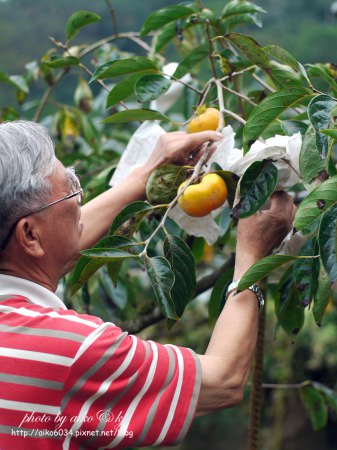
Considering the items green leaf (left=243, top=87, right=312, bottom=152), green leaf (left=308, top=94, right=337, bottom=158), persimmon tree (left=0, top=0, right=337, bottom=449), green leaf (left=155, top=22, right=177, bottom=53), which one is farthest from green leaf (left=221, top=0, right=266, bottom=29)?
green leaf (left=308, top=94, right=337, bottom=158)

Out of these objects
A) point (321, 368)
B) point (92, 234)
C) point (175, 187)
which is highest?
point (175, 187)

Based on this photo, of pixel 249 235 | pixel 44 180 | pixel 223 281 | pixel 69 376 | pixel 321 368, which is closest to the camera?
pixel 69 376

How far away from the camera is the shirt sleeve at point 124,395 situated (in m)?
1.26

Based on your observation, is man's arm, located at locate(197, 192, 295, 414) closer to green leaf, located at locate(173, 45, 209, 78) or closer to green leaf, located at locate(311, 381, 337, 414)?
green leaf, located at locate(173, 45, 209, 78)

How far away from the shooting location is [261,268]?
4.38 ft

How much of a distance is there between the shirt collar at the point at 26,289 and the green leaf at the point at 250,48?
24.2 inches

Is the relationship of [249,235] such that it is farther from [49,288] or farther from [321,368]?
[321,368]

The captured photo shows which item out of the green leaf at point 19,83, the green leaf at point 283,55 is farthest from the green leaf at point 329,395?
the green leaf at point 19,83

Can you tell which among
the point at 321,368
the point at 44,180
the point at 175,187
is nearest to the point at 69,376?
the point at 44,180

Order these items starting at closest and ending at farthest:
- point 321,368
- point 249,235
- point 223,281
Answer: point 249,235 < point 223,281 < point 321,368

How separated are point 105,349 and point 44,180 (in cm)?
30

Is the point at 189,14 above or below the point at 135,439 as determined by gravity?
above

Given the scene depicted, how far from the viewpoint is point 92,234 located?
5.74 ft

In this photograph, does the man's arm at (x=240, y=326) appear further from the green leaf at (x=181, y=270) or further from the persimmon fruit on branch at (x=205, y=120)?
the persimmon fruit on branch at (x=205, y=120)
